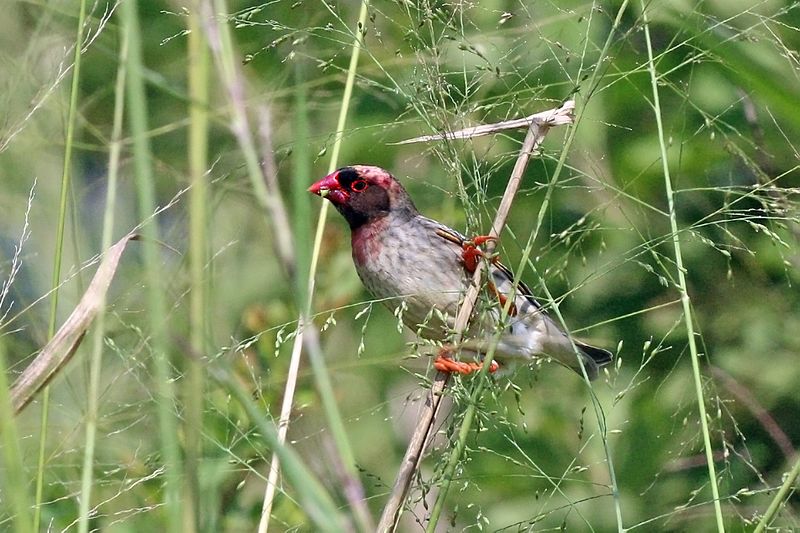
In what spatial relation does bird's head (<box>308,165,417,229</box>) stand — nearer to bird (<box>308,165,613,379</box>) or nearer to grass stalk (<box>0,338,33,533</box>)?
bird (<box>308,165,613,379</box>)

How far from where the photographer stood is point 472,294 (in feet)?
8.52

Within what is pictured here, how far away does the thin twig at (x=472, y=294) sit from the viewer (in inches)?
90.0

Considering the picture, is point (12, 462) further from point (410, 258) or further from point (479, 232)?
point (410, 258)

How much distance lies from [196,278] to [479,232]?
117cm

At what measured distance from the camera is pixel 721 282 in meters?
4.57

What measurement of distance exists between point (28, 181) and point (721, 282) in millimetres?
2880

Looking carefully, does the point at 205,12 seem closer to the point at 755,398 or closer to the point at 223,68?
the point at 223,68

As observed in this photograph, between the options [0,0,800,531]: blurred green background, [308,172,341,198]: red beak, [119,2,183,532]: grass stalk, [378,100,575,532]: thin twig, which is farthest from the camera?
[308,172,341,198]: red beak

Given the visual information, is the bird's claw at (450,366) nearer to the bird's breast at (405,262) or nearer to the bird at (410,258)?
the bird at (410,258)

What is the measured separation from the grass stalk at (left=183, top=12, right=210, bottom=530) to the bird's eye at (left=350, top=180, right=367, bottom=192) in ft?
9.36

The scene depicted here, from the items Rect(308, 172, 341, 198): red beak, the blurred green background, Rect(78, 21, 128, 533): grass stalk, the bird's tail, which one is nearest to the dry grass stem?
Rect(78, 21, 128, 533): grass stalk

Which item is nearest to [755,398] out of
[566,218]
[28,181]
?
[566,218]

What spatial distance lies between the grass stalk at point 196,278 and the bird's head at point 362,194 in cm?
283

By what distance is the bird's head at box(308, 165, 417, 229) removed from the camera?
4.24 m
